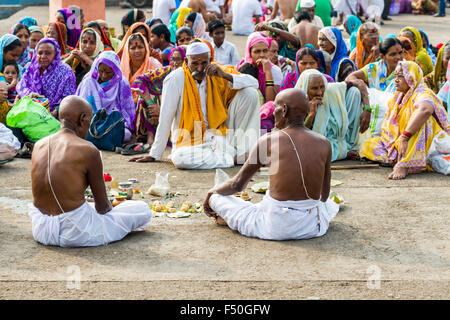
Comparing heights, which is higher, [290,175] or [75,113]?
[75,113]

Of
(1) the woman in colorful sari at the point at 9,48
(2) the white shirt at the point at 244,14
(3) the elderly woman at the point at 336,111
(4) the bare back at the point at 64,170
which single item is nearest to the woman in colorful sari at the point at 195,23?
(1) the woman in colorful sari at the point at 9,48

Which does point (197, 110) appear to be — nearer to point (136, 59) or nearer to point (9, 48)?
point (136, 59)

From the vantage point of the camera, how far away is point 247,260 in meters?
5.10

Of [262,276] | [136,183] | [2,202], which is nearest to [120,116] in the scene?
[136,183]

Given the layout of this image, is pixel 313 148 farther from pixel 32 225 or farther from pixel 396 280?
pixel 32 225

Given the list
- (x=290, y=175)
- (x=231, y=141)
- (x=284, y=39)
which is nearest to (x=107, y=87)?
(x=231, y=141)

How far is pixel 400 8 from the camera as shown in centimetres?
2280

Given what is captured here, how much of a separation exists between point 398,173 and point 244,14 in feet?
36.9

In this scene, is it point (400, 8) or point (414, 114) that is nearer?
point (414, 114)

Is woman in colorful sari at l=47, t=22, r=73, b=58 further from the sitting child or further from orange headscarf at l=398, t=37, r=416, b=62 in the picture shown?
orange headscarf at l=398, t=37, r=416, b=62

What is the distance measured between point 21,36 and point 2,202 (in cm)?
510

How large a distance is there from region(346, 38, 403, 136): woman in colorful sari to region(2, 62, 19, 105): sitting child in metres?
4.33

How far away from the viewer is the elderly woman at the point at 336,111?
8.01 metres

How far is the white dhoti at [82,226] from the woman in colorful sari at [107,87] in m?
3.59
